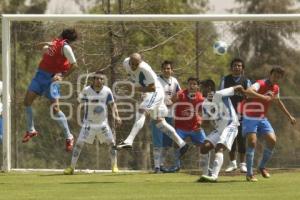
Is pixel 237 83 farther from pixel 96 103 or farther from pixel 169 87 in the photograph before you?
pixel 96 103

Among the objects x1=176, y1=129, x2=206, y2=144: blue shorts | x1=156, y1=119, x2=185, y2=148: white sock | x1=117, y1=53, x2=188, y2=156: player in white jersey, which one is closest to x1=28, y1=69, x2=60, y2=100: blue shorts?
x1=117, y1=53, x2=188, y2=156: player in white jersey

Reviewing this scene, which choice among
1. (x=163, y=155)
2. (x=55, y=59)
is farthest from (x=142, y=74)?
(x=163, y=155)

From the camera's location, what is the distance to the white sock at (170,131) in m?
20.9

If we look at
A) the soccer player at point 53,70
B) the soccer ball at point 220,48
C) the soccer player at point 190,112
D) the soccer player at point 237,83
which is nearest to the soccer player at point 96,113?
the soccer player at point 53,70

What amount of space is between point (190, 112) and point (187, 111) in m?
0.06

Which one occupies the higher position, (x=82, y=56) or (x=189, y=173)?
(x=82, y=56)

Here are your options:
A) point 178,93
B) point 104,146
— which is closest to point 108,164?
point 104,146

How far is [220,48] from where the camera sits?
856 inches

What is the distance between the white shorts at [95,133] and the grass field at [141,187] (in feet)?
2.88

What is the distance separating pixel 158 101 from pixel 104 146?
332 centimetres

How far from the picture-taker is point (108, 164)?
883 inches

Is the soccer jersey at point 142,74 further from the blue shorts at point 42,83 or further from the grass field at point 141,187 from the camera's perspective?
the grass field at point 141,187

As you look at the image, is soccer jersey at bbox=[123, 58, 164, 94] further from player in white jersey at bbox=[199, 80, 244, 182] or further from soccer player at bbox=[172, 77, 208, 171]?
soccer player at bbox=[172, 77, 208, 171]

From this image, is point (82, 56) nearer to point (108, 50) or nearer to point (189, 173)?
point (108, 50)
